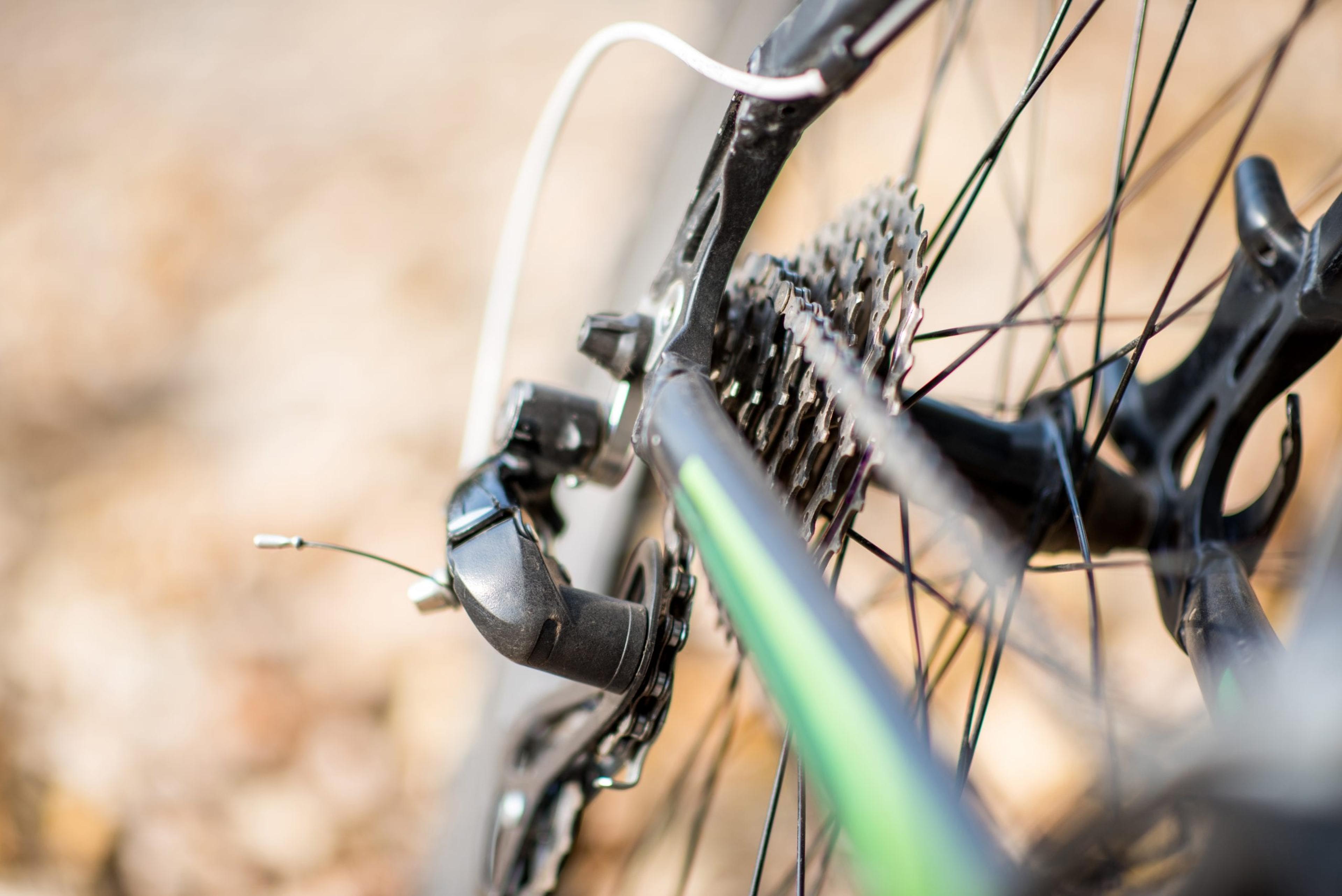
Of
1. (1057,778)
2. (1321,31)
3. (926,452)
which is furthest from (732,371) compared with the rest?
(1321,31)

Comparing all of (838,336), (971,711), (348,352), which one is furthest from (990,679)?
(348,352)

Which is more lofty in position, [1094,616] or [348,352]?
[1094,616]

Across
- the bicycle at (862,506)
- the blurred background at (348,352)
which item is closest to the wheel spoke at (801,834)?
the bicycle at (862,506)

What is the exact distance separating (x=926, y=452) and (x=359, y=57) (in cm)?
107

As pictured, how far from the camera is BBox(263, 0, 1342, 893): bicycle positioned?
14 cm

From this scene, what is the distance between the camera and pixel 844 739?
0.15 m

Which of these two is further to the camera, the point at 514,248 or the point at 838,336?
the point at 514,248

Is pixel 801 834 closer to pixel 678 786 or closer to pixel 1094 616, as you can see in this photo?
pixel 1094 616

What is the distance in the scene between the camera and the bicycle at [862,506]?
14 cm

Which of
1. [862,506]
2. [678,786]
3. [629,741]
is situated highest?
[862,506]

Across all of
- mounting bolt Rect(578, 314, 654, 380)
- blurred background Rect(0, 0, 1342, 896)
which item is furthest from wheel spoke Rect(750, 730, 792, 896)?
blurred background Rect(0, 0, 1342, 896)

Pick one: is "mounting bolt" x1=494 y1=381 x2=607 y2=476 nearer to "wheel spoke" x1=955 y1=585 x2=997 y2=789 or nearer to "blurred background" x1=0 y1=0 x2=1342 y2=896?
"wheel spoke" x1=955 y1=585 x2=997 y2=789

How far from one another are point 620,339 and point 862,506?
9 centimetres

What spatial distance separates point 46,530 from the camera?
2.99 ft
